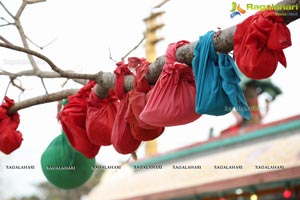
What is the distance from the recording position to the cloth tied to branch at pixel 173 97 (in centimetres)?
147

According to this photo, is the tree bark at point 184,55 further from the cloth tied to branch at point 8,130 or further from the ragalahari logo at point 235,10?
the cloth tied to branch at point 8,130

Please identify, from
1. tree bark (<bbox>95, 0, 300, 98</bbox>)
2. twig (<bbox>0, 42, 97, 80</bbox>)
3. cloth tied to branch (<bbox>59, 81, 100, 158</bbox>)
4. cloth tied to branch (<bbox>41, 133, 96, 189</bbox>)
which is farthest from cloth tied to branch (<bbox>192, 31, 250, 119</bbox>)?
cloth tied to branch (<bbox>41, 133, 96, 189</bbox>)

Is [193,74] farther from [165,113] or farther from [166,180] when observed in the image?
[166,180]

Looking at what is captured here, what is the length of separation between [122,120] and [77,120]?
0.81ft

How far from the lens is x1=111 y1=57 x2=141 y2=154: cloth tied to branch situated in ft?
5.60

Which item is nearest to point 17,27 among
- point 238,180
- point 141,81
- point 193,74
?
point 141,81

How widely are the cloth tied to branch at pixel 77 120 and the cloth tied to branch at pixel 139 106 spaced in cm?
28

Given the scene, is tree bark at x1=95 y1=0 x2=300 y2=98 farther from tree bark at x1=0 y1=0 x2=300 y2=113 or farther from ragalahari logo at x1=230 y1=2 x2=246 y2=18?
ragalahari logo at x1=230 y1=2 x2=246 y2=18

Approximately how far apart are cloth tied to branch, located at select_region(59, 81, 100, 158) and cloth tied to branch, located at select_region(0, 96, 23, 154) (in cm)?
28

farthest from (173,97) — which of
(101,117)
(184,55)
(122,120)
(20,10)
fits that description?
(20,10)

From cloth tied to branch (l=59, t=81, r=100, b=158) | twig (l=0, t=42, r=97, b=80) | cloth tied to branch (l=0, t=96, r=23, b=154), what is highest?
twig (l=0, t=42, r=97, b=80)

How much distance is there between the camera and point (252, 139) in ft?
13.8

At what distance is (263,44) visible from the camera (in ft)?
4.12

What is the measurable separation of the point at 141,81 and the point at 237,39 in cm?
40
